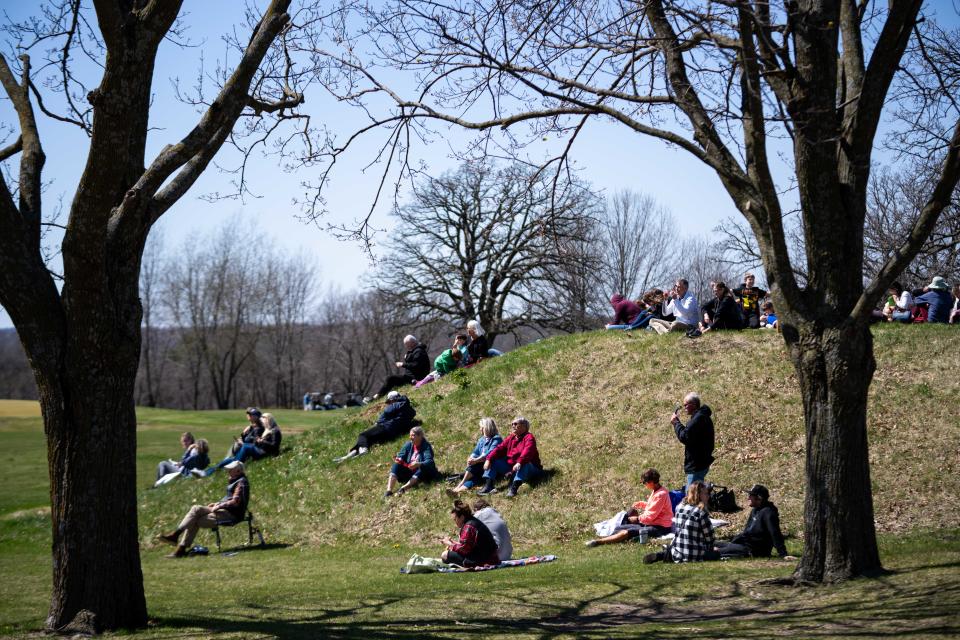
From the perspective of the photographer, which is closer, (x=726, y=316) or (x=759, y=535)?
(x=759, y=535)

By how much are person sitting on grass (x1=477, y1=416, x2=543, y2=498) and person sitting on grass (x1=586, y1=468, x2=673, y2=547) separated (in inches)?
107

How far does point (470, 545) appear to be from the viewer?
38.9ft

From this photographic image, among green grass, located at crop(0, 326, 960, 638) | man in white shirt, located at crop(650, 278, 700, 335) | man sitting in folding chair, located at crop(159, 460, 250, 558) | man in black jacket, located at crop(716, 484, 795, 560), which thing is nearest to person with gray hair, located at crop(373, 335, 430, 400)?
green grass, located at crop(0, 326, 960, 638)

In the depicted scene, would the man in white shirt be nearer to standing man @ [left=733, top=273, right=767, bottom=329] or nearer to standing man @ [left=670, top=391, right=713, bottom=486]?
standing man @ [left=733, top=273, right=767, bottom=329]

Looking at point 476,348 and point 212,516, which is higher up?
point 476,348

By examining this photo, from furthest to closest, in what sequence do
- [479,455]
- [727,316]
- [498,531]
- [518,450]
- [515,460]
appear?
[727,316] → [479,455] → [515,460] → [518,450] → [498,531]

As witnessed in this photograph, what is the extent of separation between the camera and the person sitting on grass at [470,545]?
11.8 m

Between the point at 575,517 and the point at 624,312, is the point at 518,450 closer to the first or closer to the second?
the point at 575,517

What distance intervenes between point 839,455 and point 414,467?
1014 cm

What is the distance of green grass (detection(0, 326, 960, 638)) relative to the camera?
7.79 meters


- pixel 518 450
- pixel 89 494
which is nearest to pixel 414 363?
pixel 518 450

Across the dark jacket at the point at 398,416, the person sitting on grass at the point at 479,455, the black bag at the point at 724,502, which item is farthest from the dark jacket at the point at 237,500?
the black bag at the point at 724,502

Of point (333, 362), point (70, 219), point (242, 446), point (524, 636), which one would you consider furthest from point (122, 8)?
point (333, 362)

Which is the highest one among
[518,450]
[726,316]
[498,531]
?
[726,316]
